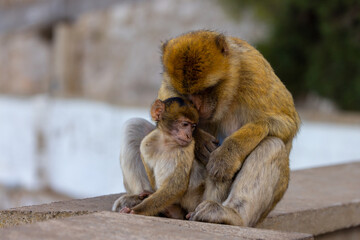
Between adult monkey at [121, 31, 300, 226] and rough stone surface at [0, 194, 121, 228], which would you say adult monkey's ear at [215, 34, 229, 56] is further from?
rough stone surface at [0, 194, 121, 228]

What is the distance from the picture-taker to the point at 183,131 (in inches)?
131

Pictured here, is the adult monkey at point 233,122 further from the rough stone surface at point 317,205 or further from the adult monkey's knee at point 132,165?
the rough stone surface at point 317,205

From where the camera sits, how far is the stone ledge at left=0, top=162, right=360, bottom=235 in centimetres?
321

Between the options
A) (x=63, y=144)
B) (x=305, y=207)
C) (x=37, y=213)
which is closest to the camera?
(x=37, y=213)

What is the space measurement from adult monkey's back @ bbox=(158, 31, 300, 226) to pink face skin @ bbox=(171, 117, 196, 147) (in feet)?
0.45

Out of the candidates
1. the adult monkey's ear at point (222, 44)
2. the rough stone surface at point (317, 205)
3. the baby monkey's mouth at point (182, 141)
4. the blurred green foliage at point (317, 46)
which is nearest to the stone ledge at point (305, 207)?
the rough stone surface at point (317, 205)

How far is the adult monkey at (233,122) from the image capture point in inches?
130

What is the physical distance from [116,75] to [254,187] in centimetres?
992

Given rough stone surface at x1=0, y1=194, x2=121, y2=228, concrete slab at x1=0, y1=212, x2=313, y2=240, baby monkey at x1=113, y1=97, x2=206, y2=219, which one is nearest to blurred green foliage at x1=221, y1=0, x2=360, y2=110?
baby monkey at x1=113, y1=97, x2=206, y2=219

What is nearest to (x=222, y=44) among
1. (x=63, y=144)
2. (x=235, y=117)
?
(x=235, y=117)

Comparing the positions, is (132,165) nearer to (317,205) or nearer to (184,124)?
(184,124)

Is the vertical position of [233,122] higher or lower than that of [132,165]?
higher

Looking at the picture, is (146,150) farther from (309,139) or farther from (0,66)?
(0,66)

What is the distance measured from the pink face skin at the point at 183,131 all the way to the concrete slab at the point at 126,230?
0.48m
